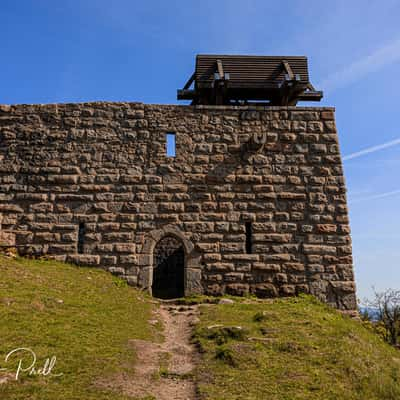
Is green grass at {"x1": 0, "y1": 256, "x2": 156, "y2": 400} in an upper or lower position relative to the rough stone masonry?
lower

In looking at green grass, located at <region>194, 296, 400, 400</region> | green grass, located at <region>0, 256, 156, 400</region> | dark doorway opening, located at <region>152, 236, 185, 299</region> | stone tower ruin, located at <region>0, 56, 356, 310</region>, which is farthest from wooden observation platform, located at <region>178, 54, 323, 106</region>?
green grass, located at <region>194, 296, 400, 400</region>

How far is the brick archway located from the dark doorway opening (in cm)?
418

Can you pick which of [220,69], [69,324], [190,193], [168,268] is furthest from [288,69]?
[69,324]

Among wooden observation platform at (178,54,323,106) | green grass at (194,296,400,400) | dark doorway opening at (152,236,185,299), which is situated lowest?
green grass at (194,296,400,400)

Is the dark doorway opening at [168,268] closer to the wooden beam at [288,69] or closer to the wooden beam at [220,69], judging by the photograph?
the wooden beam at [220,69]

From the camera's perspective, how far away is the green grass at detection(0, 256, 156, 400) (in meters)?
4.03

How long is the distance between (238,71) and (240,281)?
23.4 feet

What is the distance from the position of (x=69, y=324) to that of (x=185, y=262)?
4.26m

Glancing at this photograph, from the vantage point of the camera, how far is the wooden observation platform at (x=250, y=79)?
1247 centimetres

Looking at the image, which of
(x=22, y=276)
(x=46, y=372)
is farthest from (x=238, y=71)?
(x=46, y=372)

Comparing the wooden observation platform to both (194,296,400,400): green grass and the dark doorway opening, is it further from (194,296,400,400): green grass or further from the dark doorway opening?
(194,296,400,400): green grass

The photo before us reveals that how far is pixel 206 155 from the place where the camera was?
1050cm

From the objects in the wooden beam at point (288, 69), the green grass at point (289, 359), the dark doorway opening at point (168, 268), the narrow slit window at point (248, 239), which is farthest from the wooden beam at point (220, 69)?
the green grass at point (289, 359)

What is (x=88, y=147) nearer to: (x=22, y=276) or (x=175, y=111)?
(x=175, y=111)
